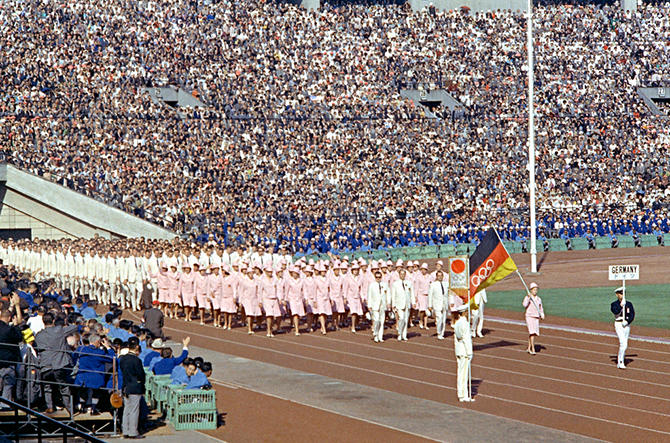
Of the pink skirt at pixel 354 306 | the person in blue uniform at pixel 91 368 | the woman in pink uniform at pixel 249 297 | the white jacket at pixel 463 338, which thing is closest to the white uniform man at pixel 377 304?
the pink skirt at pixel 354 306

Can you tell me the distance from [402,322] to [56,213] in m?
20.6

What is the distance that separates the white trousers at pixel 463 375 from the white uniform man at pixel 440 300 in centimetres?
683

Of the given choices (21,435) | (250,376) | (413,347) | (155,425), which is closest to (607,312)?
(413,347)

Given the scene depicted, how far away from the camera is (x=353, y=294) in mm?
25188

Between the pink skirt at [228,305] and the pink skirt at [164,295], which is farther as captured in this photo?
the pink skirt at [164,295]

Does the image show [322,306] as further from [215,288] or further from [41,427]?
[41,427]

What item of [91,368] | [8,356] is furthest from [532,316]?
[8,356]

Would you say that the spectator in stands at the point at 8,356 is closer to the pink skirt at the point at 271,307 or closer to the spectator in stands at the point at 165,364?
the spectator in stands at the point at 165,364

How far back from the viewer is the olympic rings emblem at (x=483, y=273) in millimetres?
20703

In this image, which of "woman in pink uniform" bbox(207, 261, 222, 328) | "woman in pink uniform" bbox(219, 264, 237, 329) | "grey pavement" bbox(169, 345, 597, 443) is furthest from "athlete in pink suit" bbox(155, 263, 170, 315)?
"grey pavement" bbox(169, 345, 597, 443)

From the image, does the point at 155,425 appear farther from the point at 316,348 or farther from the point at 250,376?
the point at 316,348

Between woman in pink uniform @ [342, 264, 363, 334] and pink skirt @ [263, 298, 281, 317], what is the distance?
165cm

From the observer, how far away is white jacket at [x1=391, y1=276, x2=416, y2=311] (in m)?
23.8

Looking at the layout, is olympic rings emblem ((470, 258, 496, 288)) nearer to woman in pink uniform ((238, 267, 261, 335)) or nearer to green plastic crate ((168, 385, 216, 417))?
woman in pink uniform ((238, 267, 261, 335))
